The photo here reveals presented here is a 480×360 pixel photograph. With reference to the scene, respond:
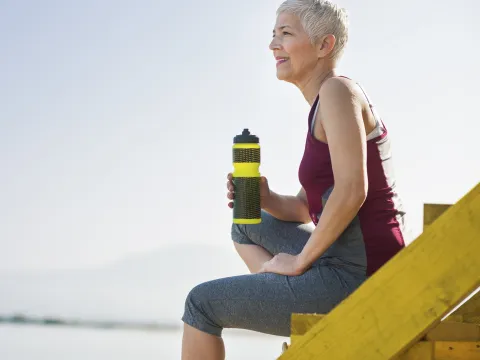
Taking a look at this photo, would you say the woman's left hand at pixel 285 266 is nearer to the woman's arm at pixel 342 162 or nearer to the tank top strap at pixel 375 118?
the woman's arm at pixel 342 162

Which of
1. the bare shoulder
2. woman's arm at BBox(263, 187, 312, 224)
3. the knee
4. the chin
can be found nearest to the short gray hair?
the chin

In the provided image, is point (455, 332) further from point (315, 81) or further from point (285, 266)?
point (315, 81)

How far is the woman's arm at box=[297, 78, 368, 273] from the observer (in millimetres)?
2432

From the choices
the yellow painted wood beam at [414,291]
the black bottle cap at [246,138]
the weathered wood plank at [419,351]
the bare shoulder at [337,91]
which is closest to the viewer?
the yellow painted wood beam at [414,291]

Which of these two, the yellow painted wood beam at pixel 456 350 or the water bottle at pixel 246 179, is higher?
Answer: the water bottle at pixel 246 179

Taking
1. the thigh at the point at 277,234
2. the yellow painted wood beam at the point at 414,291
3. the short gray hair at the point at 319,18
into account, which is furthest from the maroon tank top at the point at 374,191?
the yellow painted wood beam at the point at 414,291

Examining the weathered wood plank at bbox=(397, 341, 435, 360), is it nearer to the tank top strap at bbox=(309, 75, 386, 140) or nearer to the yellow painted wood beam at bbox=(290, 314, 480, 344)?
the yellow painted wood beam at bbox=(290, 314, 480, 344)

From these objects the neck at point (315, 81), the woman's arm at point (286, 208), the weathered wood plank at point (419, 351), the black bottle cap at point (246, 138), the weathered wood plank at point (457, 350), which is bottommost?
the weathered wood plank at point (457, 350)

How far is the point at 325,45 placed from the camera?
276 centimetres

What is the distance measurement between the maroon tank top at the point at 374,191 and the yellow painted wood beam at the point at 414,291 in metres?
0.49

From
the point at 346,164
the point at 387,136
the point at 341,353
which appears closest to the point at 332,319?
the point at 341,353

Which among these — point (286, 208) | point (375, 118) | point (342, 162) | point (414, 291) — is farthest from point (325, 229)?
point (286, 208)

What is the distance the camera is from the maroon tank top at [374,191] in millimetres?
2578

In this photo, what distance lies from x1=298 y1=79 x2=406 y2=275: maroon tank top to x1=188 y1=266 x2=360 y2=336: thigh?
0.12 m
